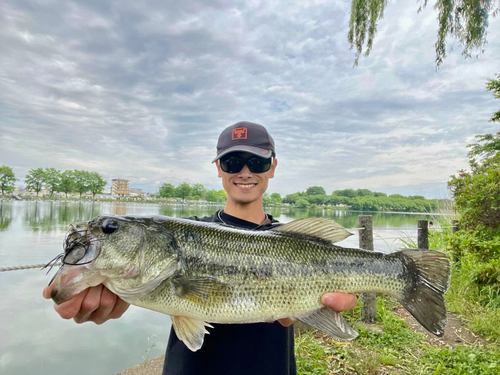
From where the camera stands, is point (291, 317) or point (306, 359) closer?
point (291, 317)

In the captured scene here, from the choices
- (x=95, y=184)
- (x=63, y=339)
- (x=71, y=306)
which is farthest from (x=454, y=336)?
(x=95, y=184)

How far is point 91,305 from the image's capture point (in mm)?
1717

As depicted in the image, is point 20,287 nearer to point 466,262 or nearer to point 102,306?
point 102,306

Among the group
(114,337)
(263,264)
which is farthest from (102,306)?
(114,337)

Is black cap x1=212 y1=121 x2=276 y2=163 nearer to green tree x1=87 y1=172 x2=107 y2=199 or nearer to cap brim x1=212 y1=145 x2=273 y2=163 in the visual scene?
cap brim x1=212 y1=145 x2=273 y2=163

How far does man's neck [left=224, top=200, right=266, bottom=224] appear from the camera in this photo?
9.48 ft

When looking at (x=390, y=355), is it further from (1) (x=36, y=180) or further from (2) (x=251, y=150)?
(1) (x=36, y=180)

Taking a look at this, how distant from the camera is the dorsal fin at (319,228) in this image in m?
2.09

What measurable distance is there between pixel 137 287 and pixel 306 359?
3.49m

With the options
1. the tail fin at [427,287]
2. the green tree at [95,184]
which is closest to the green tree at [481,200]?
the tail fin at [427,287]

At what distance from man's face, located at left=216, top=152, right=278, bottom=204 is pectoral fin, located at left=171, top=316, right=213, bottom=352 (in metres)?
1.30

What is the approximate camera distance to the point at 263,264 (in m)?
1.88

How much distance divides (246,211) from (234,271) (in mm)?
1115

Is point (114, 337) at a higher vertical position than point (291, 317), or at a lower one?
lower
